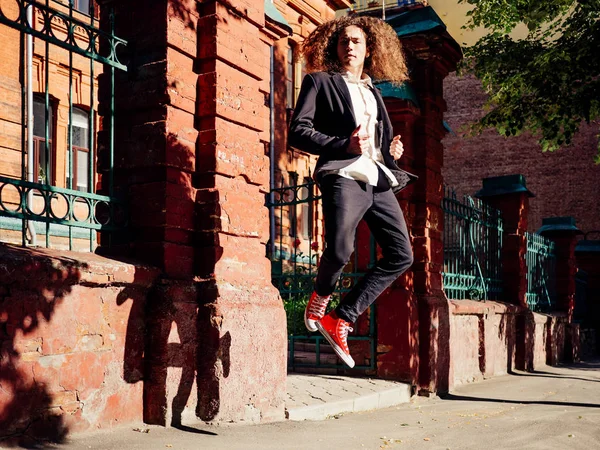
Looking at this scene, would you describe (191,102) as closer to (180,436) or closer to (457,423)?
(180,436)

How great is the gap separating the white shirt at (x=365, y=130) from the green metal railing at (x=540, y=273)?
969cm

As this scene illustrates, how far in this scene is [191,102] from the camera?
5.87 m

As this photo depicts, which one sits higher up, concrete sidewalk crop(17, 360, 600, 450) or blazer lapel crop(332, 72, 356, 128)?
blazer lapel crop(332, 72, 356, 128)

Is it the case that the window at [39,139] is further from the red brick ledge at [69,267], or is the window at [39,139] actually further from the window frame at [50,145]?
the red brick ledge at [69,267]

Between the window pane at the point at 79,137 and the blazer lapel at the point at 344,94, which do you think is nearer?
the blazer lapel at the point at 344,94

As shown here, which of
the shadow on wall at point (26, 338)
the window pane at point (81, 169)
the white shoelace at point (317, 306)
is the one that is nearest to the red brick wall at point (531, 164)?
the window pane at point (81, 169)

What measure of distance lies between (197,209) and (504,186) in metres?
8.27

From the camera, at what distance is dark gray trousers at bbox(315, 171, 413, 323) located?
4398 millimetres

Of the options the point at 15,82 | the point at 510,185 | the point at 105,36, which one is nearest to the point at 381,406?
the point at 105,36

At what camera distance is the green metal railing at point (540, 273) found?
1479 centimetres

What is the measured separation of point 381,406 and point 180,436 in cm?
323

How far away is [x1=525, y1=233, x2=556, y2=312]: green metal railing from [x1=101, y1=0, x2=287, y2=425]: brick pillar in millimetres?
8859

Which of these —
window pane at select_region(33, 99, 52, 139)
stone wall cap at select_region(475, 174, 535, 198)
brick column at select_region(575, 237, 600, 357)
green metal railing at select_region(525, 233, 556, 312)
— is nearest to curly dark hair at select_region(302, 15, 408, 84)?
stone wall cap at select_region(475, 174, 535, 198)

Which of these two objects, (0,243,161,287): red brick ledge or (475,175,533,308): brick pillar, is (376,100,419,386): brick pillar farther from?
(475,175,533,308): brick pillar
